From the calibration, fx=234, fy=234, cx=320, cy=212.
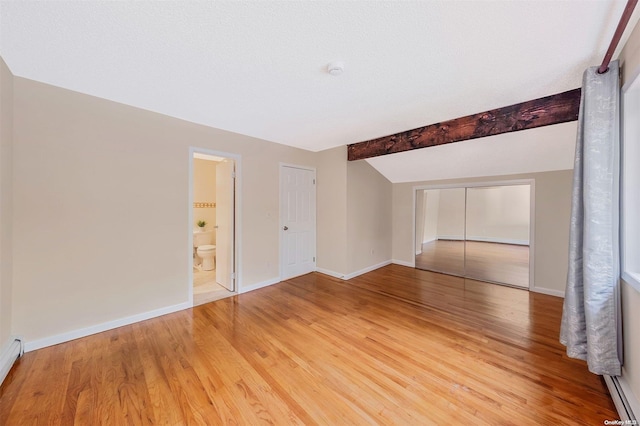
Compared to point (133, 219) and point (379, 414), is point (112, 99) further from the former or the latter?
point (379, 414)

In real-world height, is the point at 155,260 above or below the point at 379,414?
above

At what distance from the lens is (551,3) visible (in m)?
1.24

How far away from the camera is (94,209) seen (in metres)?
2.36

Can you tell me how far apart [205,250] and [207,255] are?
0.11m

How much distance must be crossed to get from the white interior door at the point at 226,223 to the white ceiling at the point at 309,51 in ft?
3.72

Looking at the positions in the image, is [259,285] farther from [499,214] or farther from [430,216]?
[499,214]

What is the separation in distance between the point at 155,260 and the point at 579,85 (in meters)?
4.59

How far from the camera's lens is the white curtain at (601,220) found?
62.1 inches

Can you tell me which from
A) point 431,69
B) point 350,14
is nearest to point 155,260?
point 350,14

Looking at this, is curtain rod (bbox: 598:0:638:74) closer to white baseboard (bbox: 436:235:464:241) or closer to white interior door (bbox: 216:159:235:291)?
white baseboard (bbox: 436:235:464:241)

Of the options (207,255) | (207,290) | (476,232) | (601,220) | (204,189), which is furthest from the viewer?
(204,189)

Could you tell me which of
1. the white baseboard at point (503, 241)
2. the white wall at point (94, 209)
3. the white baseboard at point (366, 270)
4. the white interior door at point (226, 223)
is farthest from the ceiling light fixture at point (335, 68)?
the white baseboard at point (503, 241)

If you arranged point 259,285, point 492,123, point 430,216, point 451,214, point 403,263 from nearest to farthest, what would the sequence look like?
point 492,123, point 259,285, point 451,214, point 430,216, point 403,263

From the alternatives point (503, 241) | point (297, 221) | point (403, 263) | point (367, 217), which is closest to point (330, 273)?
point (297, 221)
